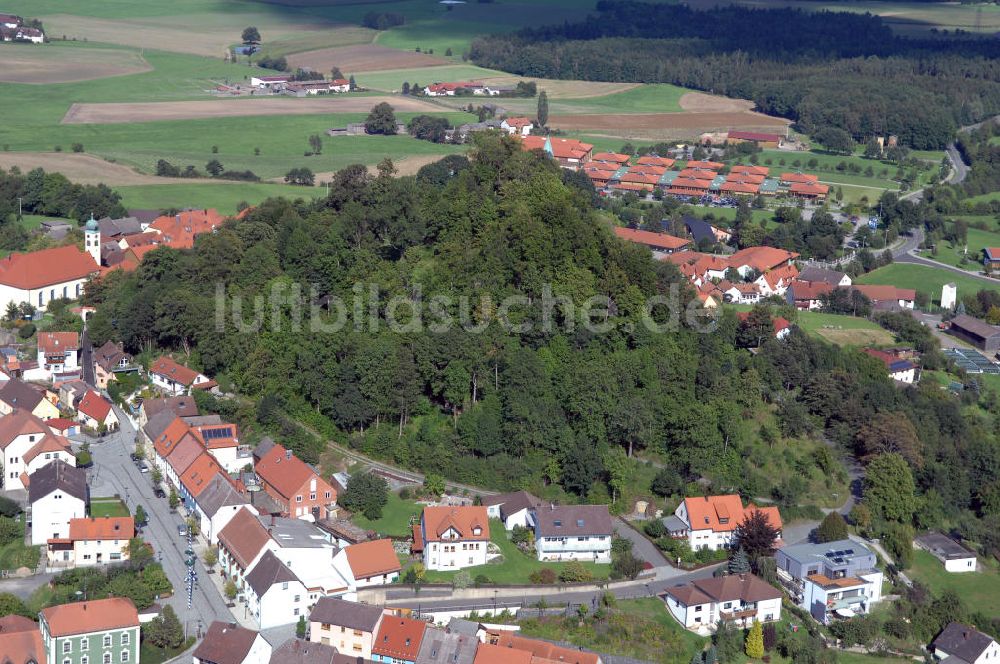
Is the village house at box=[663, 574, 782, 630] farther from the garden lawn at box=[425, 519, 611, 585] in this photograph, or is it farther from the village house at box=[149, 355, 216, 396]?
the village house at box=[149, 355, 216, 396]

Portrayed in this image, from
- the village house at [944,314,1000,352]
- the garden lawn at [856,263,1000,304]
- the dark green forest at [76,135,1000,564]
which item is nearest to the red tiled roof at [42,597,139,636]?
the dark green forest at [76,135,1000,564]

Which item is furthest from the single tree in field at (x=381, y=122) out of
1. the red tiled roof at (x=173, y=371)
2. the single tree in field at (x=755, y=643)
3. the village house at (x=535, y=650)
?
the village house at (x=535, y=650)

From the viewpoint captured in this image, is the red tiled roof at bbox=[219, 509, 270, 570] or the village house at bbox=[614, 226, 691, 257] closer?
the red tiled roof at bbox=[219, 509, 270, 570]

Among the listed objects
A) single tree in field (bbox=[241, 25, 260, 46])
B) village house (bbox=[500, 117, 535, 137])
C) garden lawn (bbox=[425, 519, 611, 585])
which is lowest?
garden lawn (bbox=[425, 519, 611, 585])

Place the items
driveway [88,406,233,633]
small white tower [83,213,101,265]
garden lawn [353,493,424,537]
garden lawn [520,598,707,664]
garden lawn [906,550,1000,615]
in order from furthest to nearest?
1. small white tower [83,213,101,265]
2. garden lawn [906,550,1000,615]
3. garden lawn [353,493,424,537]
4. driveway [88,406,233,633]
5. garden lawn [520,598,707,664]

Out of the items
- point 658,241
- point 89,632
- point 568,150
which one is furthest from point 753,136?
point 89,632

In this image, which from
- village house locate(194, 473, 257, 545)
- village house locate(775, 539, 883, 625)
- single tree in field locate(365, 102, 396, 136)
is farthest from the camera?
single tree in field locate(365, 102, 396, 136)

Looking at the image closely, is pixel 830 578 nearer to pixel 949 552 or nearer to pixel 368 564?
pixel 949 552
